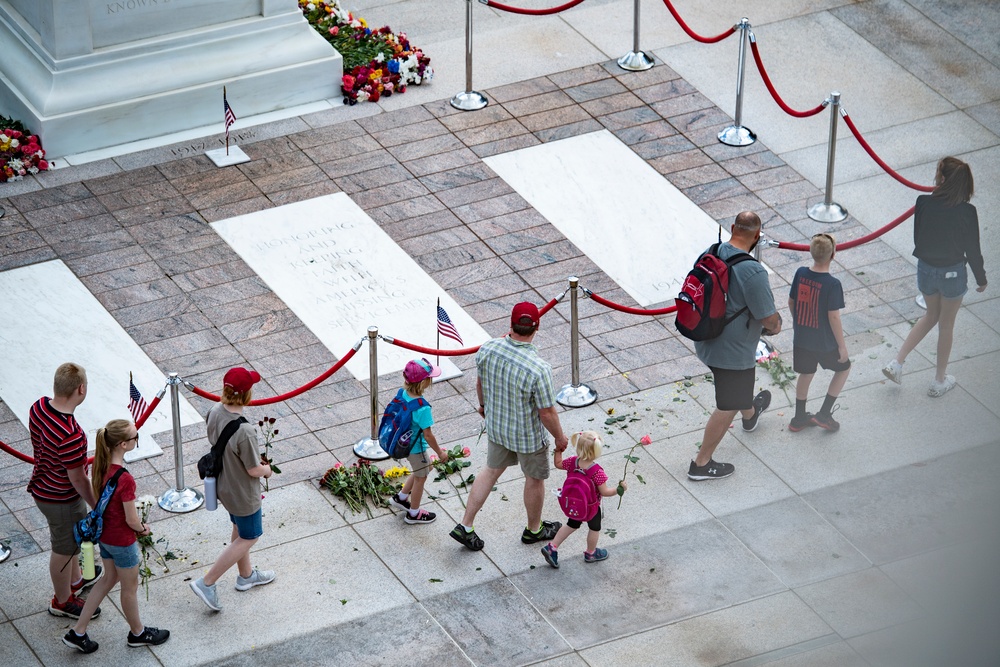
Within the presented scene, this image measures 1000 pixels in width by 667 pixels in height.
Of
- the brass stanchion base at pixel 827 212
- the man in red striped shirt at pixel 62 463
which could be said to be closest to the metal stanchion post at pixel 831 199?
the brass stanchion base at pixel 827 212

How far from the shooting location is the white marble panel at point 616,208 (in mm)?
10023

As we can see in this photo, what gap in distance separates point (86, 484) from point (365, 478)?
6.39 ft

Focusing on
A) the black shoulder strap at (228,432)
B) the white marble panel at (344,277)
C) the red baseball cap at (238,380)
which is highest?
the red baseball cap at (238,380)

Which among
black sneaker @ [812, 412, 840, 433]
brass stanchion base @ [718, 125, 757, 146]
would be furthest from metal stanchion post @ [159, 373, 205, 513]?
brass stanchion base @ [718, 125, 757, 146]

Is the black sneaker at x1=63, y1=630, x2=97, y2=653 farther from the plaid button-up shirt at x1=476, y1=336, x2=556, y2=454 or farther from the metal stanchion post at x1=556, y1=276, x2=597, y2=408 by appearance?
the metal stanchion post at x1=556, y1=276, x2=597, y2=408

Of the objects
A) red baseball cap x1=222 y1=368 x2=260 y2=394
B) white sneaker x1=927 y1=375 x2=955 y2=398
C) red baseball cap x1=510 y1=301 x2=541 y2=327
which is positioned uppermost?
red baseball cap x1=510 y1=301 x2=541 y2=327

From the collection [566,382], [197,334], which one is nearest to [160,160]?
[197,334]

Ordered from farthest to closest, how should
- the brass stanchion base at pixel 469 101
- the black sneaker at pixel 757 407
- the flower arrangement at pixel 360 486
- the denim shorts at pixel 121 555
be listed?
the brass stanchion base at pixel 469 101, the black sneaker at pixel 757 407, the flower arrangement at pixel 360 486, the denim shorts at pixel 121 555

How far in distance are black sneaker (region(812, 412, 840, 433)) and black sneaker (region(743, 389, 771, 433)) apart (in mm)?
328

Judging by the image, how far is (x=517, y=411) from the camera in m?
6.54

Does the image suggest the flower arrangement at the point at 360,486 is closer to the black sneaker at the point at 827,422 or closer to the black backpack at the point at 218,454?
the black backpack at the point at 218,454

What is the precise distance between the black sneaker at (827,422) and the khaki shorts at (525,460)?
2130mm

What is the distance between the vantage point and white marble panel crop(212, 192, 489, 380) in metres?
9.25

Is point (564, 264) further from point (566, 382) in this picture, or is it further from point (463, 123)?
point (463, 123)
